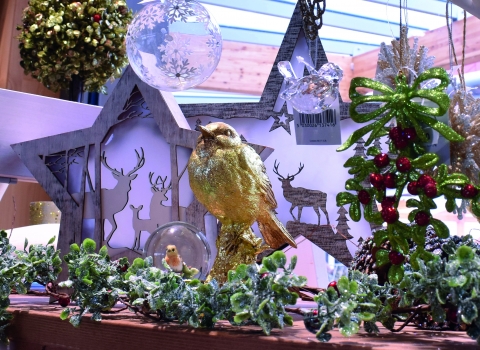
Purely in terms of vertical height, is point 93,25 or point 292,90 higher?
Answer: point 93,25

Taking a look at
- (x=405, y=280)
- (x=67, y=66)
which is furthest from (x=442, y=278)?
(x=67, y=66)

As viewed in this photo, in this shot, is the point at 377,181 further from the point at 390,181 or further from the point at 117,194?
the point at 117,194

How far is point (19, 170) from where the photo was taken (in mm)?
1643

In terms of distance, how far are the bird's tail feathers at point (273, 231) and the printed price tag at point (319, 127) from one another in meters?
0.15

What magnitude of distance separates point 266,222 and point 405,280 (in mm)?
493

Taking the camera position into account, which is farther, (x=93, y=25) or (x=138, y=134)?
(x=93, y=25)

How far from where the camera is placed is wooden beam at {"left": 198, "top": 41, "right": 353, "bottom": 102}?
14.5 feet

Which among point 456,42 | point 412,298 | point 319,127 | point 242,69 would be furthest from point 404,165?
point 242,69

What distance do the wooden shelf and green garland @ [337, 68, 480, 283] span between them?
0.34 ft

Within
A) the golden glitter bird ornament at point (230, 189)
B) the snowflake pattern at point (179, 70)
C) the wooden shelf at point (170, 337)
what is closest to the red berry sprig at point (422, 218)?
the wooden shelf at point (170, 337)

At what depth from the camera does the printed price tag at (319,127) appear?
3.76 ft

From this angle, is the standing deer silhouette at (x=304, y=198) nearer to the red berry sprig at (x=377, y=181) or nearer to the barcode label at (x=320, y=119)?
the barcode label at (x=320, y=119)

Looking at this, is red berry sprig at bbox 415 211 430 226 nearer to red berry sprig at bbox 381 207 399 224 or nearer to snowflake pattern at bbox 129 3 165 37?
red berry sprig at bbox 381 207 399 224

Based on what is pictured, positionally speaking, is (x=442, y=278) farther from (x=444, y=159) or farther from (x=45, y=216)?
(x=45, y=216)
